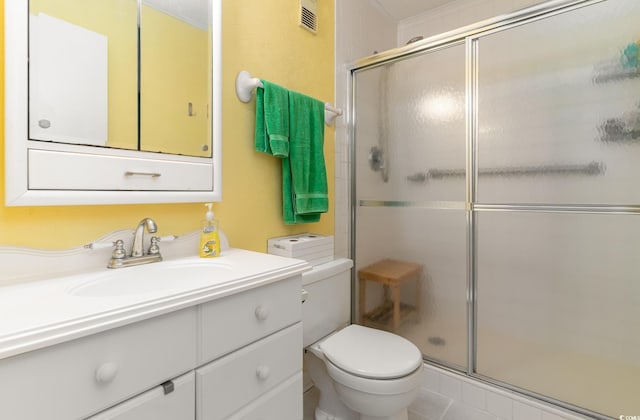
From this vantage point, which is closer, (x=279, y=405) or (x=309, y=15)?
(x=279, y=405)

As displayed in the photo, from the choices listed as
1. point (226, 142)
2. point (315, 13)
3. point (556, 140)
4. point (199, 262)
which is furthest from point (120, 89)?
point (556, 140)

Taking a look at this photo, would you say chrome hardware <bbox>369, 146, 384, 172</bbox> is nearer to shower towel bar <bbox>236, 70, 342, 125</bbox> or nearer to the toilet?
the toilet

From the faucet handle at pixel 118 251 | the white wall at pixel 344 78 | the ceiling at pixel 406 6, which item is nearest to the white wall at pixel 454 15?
the ceiling at pixel 406 6

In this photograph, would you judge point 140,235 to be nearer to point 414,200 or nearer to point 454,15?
point 414,200

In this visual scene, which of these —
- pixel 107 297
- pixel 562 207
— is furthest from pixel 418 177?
pixel 107 297

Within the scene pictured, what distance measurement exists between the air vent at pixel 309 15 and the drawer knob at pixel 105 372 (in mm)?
1656

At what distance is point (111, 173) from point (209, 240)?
0.36 m

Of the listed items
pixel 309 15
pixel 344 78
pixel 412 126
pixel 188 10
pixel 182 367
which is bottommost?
pixel 182 367

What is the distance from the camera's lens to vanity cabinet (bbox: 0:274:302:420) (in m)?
0.51

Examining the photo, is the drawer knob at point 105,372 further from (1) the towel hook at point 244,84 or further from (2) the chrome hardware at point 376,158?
(2) the chrome hardware at point 376,158

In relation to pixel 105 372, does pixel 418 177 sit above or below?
above

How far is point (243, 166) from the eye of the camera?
51.9 inches

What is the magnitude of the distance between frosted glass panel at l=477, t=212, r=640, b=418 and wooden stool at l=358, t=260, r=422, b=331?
36cm

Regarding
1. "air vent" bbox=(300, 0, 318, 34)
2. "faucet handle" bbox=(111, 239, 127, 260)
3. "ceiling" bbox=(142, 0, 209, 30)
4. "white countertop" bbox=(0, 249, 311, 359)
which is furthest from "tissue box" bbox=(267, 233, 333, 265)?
"air vent" bbox=(300, 0, 318, 34)
